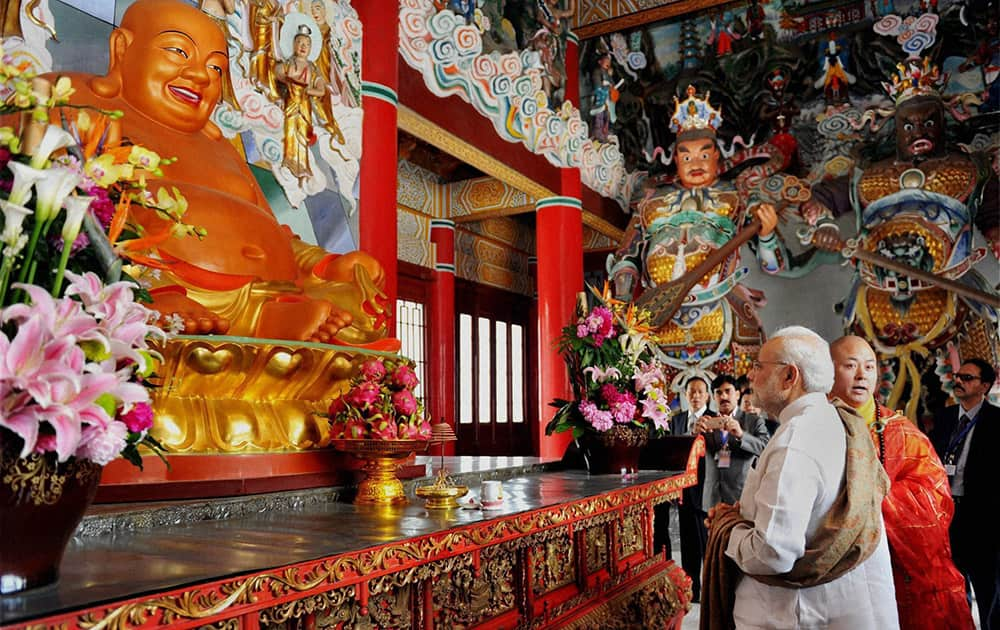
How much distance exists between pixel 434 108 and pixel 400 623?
3.99m

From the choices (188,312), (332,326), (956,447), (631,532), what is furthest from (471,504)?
(956,447)

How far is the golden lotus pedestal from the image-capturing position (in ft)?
7.70

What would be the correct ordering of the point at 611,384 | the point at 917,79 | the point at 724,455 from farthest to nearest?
the point at 917,79
the point at 724,455
the point at 611,384

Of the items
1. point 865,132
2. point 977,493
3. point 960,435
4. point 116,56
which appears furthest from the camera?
point 865,132

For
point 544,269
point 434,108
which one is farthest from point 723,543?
point 544,269

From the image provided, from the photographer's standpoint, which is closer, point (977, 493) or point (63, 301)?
point (63, 301)

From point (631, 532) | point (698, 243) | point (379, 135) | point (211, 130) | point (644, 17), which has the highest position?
point (644, 17)

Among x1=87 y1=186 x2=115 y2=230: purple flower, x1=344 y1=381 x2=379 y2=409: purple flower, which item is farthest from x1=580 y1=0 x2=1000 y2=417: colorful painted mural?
x1=87 y1=186 x2=115 y2=230: purple flower

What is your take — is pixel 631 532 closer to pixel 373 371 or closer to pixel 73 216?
pixel 373 371

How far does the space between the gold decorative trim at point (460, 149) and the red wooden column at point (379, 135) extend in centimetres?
70

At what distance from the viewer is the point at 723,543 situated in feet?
6.01

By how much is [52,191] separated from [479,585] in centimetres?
154

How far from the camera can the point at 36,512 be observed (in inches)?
44.0

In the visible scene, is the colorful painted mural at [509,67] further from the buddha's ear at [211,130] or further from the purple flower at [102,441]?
the purple flower at [102,441]
